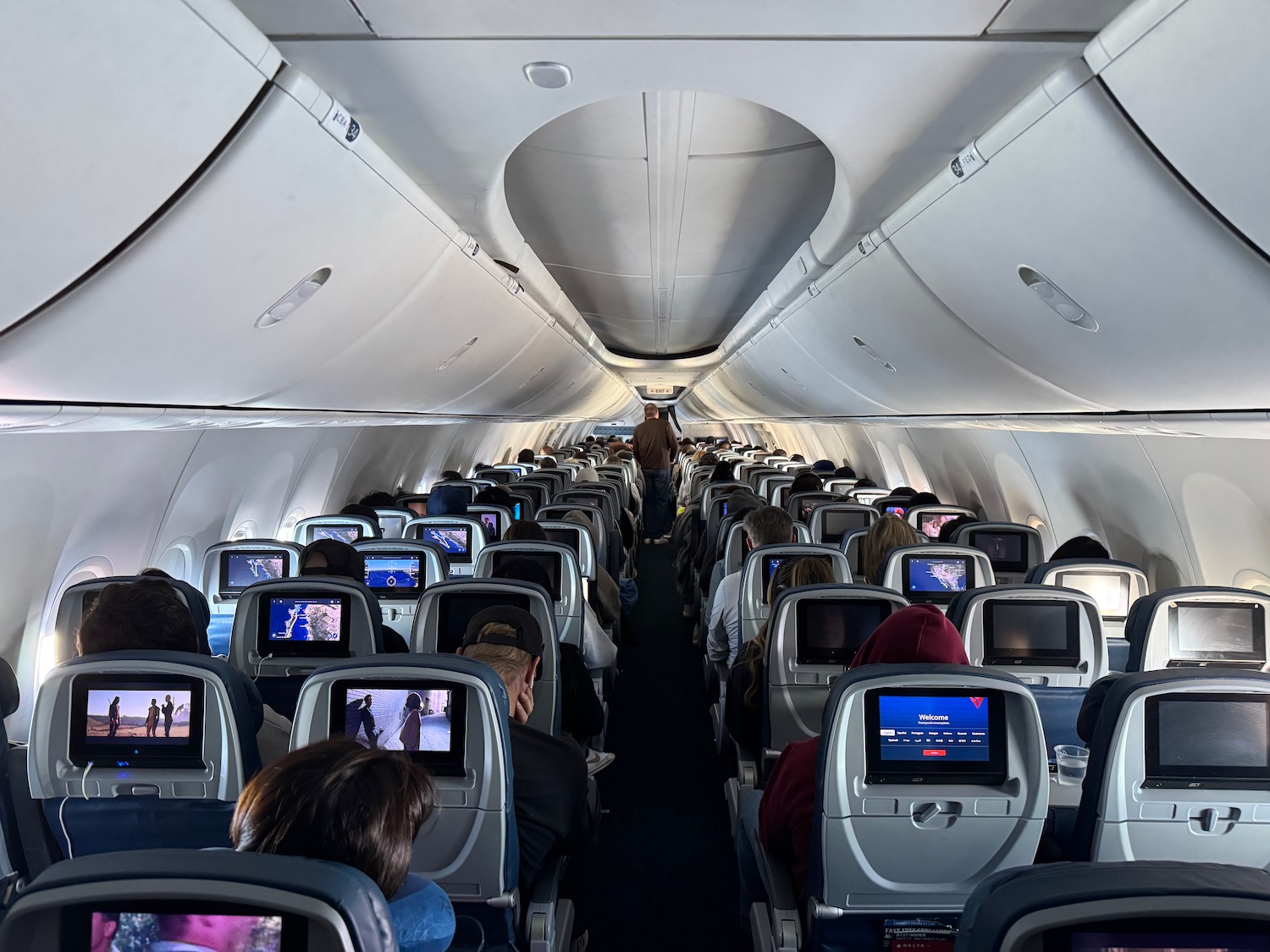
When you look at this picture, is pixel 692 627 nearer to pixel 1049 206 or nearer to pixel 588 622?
pixel 588 622

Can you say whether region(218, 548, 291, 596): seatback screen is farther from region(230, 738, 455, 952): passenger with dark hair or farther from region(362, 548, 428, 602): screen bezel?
region(230, 738, 455, 952): passenger with dark hair

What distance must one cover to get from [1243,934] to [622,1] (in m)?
2.29

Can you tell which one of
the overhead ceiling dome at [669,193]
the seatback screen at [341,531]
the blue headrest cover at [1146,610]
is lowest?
the blue headrest cover at [1146,610]

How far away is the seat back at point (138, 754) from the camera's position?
114 inches

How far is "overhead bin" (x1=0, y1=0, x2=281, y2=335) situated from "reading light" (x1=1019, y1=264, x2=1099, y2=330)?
8.99 feet

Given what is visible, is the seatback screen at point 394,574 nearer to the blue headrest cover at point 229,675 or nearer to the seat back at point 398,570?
the seat back at point 398,570

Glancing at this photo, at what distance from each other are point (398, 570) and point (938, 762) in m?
4.27

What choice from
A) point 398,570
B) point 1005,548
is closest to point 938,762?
point 398,570

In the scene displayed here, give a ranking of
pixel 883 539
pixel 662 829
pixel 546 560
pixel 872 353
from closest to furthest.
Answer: pixel 662 829
pixel 546 560
pixel 883 539
pixel 872 353

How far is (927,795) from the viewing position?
2748mm

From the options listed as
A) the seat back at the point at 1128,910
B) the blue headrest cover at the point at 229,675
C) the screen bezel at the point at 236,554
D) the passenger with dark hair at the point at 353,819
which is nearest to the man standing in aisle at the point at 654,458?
the screen bezel at the point at 236,554

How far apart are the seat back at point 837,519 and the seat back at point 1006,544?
1.01 m

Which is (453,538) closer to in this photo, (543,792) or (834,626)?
(834,626)

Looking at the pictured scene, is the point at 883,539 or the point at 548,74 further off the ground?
the point at 548,74
